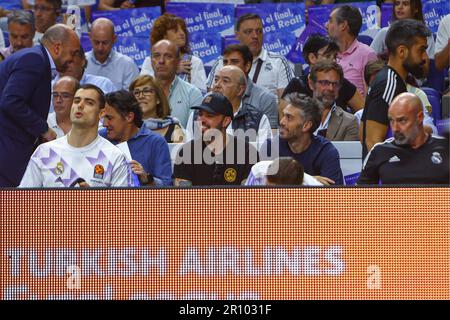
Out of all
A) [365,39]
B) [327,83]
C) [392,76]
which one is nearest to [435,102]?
[327,83]

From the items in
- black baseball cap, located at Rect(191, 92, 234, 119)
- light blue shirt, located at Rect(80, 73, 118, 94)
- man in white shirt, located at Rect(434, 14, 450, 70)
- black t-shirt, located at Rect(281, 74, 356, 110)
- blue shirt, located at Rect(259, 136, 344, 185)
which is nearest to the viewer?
blue shirt, located at Rect(259, 136, 344, 185)

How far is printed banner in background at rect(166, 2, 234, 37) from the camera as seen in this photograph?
815cm

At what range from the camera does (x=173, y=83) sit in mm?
7113

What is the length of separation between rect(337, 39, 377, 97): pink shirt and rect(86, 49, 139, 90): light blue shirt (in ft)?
4.93

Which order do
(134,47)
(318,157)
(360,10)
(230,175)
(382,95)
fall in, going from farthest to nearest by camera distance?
(134,47), (360,10), (382,95), (318,157), (230,175)

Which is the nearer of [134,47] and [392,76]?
[392,76]

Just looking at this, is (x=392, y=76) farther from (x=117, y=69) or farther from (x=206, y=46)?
(x=206, y=46)

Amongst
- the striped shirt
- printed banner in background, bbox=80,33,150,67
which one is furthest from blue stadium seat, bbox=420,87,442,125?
printed banner in background, bbox=80,33,150,67

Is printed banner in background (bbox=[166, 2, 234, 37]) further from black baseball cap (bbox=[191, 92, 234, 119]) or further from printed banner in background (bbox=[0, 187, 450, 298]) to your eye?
printed banner in background (bbox=[0, 187, 450, 298])

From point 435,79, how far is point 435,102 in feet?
2.37

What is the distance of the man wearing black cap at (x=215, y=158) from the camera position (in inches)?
213

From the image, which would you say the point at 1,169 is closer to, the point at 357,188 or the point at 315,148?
the point at 315,148

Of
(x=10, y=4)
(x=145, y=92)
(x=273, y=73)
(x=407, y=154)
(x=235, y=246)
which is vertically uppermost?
→ (x=10, y=4)

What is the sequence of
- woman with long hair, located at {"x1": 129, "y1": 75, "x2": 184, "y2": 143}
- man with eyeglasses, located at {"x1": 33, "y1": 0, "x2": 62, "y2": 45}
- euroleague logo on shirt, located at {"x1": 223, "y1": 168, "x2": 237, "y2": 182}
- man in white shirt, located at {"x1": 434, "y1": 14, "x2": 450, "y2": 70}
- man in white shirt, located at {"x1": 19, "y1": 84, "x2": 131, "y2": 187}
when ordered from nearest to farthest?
man in white shirt, located at {"x1": 19, "y1": 84, "x2": 131, "y2": 187} < euroleague logo on shirt, located at {"x1": 223, "y1": 168, "x2": 237, "y2": 182} < woman with long hair, located at {"x1": 129, "y1": 75, "x2": 184, "y2": 143} < man in white shirt, located at {"x1": 434, "y1": 14, "x2": 450, "y2": 70} < man with eyeglasses, located at {"x1": 33, "y1": 0, "x2": 62, "y2": 45}
